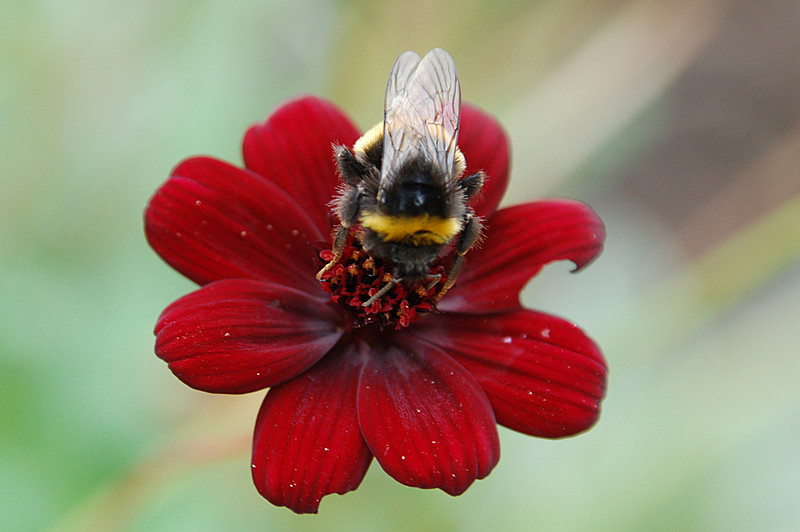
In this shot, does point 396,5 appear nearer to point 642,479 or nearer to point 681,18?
point 681,18

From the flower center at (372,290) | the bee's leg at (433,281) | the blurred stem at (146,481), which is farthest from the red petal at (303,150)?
the blurred stem at (146,481)

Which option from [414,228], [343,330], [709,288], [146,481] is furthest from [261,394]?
[709,288]

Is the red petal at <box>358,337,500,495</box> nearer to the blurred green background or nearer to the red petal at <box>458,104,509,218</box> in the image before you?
the red petal at <box>458,104,509,218</box>

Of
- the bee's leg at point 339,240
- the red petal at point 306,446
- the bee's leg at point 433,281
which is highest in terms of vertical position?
the bee's leg at point 339,240

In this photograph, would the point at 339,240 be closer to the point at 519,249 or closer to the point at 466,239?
the point at 466,239

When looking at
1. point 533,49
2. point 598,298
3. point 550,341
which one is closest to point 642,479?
point 598,298

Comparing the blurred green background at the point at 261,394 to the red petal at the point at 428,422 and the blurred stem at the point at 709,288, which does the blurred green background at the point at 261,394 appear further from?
the red petal at the point at 428,422

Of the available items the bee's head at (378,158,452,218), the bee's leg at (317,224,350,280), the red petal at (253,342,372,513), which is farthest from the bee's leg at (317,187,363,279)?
the red petal at (253,342,372,513)
